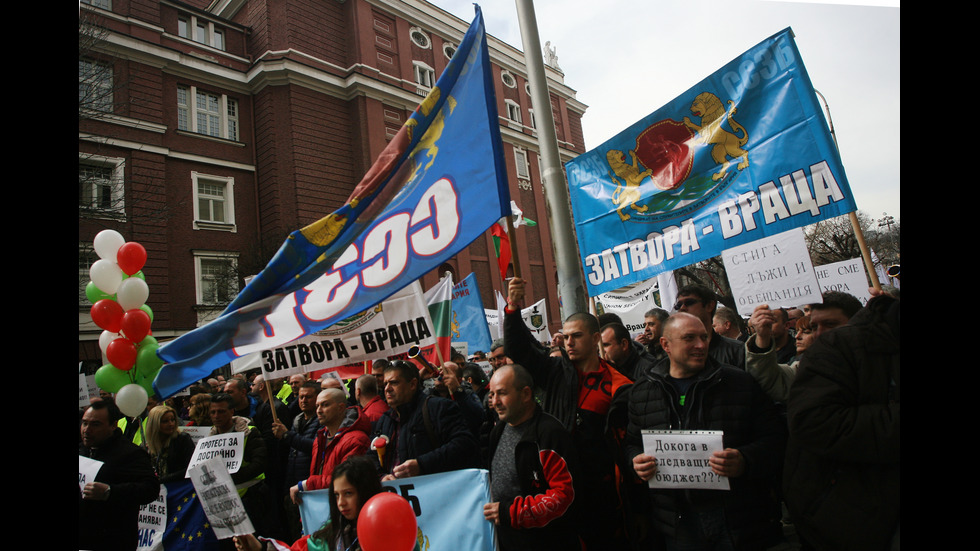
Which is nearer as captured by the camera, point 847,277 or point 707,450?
point 707,450

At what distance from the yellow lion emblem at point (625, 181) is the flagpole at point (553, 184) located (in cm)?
42

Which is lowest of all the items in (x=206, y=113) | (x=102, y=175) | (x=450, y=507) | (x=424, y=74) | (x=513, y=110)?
(x=450, y=507)

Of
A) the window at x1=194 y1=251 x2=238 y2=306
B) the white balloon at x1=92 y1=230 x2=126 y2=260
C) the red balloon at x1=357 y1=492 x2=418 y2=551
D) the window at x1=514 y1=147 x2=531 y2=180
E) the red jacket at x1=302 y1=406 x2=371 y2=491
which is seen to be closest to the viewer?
the red balloon at x1=357 y1=492 x2=418 y2=551

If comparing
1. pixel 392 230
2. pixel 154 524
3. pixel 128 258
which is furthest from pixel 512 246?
pixel 128 258

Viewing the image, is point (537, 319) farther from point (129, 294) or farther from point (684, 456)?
point (684, 456)

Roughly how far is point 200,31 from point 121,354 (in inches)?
942

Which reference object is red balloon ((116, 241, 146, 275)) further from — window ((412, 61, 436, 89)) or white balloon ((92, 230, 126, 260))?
window ((412, 61, 436, 89))

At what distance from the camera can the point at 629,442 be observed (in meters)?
3.05

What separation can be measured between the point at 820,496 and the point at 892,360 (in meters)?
0.60

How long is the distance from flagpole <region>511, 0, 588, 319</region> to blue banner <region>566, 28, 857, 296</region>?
0.17 meters

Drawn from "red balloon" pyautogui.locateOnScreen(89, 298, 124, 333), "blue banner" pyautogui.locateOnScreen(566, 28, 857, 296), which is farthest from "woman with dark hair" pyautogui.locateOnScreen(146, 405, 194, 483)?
"blue banner" pyautogui.locateOnScreen(566, 28, 857, 296)

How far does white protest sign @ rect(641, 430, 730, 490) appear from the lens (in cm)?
262

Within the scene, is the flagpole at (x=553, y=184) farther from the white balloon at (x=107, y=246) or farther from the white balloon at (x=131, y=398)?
the white balloon at (x=107, y=246)

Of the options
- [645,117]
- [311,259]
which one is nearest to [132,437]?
[311,259]
